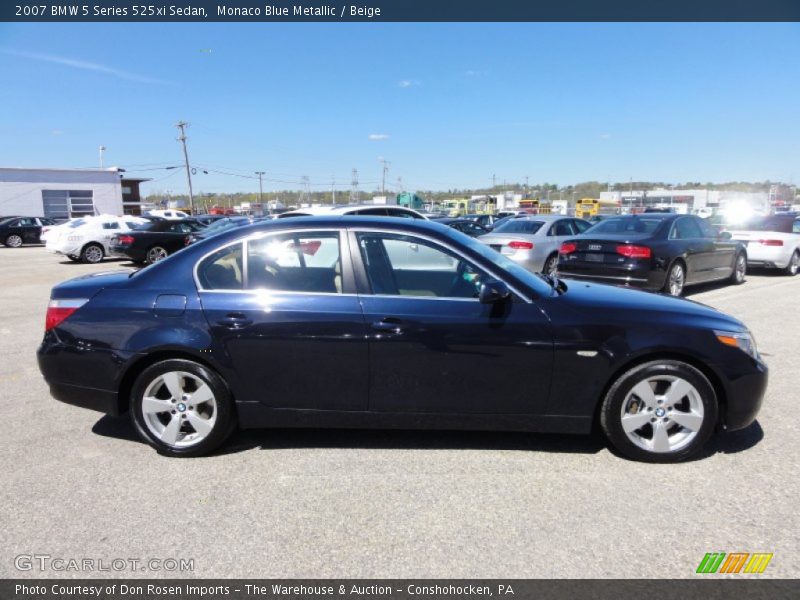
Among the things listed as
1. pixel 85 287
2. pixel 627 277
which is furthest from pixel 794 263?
pixel 85 287

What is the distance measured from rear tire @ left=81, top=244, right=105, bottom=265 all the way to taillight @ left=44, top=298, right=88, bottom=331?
1548cm

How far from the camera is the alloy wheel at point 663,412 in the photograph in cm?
334

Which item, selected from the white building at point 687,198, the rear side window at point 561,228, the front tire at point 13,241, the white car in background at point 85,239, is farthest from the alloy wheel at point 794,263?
the white building at point 687,198

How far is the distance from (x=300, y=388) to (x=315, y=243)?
98 centimetres

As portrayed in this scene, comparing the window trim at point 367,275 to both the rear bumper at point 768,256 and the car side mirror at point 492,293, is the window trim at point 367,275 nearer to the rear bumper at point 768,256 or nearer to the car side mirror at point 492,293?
the car side mirror at point 492,293

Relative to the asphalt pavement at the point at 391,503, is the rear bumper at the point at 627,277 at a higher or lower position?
higher

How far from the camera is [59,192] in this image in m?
42.5

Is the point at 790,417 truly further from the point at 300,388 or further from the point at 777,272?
the point at 777,272

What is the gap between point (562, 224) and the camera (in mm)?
12195

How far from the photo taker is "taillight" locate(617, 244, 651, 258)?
8406mm

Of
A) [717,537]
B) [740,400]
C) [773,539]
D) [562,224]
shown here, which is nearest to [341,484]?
[717,537]

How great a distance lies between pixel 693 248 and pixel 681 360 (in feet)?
23.1

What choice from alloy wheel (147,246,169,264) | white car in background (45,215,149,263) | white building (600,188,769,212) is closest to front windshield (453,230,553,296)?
alloy wheel (147,246,169,264)

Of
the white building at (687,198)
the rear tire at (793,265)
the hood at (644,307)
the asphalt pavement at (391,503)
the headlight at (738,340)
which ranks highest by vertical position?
the white building at (687,198)
